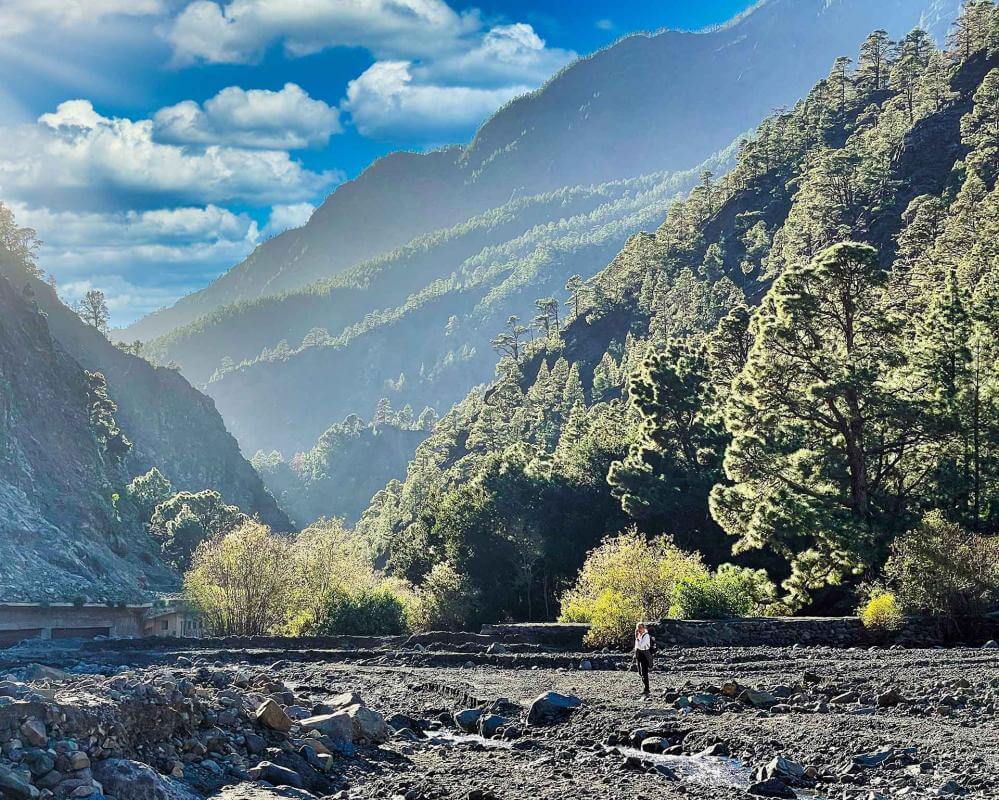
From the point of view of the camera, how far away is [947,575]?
96.5 ft

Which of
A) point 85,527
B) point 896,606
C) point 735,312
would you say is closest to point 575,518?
point 735,312

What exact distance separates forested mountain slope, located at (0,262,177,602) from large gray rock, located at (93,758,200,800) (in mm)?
68630

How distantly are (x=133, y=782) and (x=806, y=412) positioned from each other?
32.2m

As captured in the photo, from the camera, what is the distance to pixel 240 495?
19025 centimetres

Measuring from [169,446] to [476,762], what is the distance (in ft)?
576

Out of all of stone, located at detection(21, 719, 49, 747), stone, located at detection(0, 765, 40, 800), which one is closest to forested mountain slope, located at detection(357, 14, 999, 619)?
stone, located at detection(21, 719, 49, 747)

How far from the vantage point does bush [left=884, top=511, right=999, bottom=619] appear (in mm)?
29281

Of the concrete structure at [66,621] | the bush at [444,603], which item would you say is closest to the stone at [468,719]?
the bush at [444,603]

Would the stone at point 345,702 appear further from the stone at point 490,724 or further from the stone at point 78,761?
the stone at point 78,761

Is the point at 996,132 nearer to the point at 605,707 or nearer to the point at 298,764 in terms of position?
the point at 605,707

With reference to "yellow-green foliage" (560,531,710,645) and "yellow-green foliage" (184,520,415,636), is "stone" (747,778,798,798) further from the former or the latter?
"yellow-green foliage" (184,520,415,636)

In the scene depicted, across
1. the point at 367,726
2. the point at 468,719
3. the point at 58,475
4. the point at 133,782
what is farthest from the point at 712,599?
the point at 58,475

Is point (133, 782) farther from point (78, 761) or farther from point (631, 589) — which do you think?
point (631, 589)

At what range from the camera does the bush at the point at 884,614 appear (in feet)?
99.5
